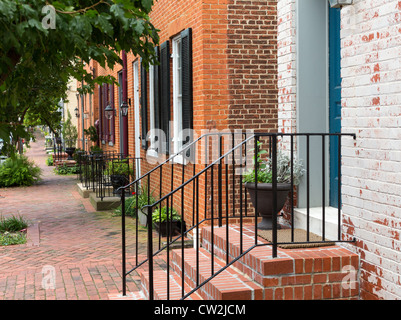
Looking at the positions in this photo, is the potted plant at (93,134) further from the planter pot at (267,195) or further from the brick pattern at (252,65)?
the planter pot at (267,195)

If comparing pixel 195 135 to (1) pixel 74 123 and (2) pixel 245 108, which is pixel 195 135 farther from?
(1) pixel 74 123

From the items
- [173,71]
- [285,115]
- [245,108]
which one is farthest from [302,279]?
[173,71]

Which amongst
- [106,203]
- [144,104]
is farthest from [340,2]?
[106,203]

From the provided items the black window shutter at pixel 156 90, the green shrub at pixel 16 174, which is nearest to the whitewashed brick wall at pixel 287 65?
the black window shutter at pixel 156 90

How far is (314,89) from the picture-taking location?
5.84 metres

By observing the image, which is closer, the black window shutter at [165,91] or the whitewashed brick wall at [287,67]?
the whitewashed brick wall at [287,67]

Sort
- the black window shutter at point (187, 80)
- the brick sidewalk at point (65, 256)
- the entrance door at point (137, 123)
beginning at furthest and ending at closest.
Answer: the entrance door at point (137, 123)
the black window shutter at point (187, 80)
the brick sidewalk at point (65, 256)

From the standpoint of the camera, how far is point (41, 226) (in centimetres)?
1023

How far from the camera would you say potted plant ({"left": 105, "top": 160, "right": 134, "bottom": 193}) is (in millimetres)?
12961

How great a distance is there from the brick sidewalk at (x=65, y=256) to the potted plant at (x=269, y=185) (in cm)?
174

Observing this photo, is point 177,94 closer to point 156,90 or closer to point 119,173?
point 156,90

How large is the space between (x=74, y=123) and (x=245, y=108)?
24788 mm

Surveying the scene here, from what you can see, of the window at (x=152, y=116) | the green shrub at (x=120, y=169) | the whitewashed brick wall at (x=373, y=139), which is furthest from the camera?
the green shrub at (x=120, y=169)

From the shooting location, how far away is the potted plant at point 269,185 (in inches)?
213
